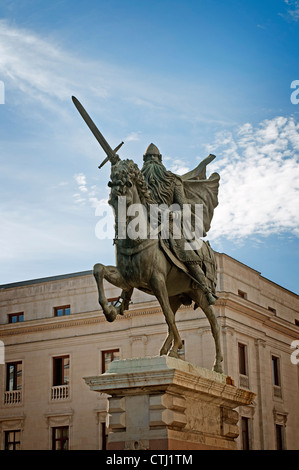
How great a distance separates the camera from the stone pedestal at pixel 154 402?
1069 cm

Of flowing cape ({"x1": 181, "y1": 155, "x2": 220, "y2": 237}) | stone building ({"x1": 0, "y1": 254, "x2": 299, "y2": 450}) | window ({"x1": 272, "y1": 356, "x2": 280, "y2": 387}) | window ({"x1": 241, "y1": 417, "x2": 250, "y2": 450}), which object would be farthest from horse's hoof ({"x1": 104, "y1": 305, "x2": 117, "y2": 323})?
window ({"x1": 272, "y1": 356, "x2": 280, "y2": 387})

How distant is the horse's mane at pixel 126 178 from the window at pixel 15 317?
107ft

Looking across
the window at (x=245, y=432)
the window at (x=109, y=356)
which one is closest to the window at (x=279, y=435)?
the window at (x=245, y=432)

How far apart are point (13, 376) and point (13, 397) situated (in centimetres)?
117

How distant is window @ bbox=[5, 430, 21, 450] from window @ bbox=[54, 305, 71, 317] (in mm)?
6386

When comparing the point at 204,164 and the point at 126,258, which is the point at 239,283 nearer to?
the point at 204,164

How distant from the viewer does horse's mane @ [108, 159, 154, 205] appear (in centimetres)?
1132

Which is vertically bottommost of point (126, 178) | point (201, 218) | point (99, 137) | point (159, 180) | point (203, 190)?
point (126, 178)

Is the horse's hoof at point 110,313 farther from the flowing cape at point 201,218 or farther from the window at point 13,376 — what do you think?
the window at point 13,376

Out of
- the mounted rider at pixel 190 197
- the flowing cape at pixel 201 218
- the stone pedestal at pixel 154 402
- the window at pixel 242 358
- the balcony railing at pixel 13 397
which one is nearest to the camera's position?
the stone pedestal at pixel 154 402

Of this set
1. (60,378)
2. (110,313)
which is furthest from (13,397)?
(110,313)

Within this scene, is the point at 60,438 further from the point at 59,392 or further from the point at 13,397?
the point at 13,397

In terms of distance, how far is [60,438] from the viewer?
40.1 meters
